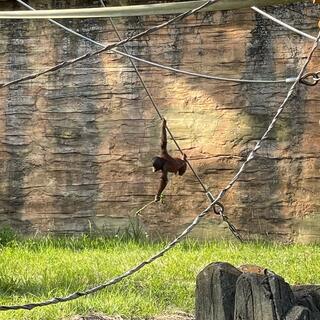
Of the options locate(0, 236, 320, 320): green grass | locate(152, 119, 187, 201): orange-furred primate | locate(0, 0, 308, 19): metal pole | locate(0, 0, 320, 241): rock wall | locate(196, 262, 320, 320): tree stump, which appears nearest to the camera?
locate(196, 262, 320, 320): tree stump

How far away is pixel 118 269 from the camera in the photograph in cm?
436

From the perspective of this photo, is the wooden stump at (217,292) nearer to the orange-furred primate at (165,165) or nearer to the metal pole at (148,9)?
the metal pole at (148,9)

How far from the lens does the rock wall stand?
18.7ft

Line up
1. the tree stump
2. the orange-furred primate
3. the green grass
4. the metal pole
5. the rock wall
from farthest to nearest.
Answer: the rock wall, the orange-furred primate, the green grass, the metal pole, the tree stump

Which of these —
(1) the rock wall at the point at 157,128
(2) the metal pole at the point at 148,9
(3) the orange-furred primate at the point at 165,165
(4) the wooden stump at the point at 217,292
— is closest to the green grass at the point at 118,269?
(1) the rock wall at the point at 157,128

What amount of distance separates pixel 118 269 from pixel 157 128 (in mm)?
1690

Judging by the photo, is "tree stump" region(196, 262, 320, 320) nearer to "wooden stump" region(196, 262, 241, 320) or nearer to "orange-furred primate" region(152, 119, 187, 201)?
"wooden stump" region(196, 262, 241, 320)

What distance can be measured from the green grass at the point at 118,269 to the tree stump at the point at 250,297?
5.50ft

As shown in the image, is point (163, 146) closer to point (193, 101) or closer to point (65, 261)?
point (65, 261)

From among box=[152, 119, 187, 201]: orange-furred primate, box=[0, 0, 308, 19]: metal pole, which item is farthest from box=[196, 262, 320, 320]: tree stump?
box=[152, 119, 187, 201]: orange-furred primate

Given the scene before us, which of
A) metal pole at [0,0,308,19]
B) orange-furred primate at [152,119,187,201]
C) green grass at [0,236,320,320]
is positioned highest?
metal pole at [0,0,308,19]

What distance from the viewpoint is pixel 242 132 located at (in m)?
5.77

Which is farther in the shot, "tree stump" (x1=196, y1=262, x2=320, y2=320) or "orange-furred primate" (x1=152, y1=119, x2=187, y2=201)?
"orange-furred primate" (x1=152, y1=119, x2=187, y2=201)

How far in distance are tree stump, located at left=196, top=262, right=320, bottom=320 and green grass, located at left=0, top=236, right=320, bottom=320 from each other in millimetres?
1675
